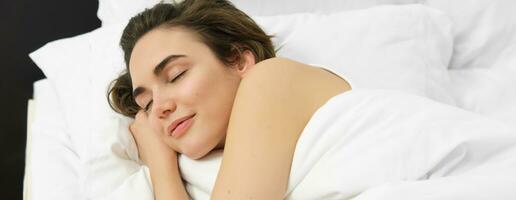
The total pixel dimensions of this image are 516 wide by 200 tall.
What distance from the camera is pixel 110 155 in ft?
3.27

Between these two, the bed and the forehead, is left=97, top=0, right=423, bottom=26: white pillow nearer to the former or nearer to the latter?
the bed

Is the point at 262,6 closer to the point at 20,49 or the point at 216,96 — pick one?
the point at 216,96

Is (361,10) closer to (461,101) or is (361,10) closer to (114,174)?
(461,101)

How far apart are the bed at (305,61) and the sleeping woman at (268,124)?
0.08 m

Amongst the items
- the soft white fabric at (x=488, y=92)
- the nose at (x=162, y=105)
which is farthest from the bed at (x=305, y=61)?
the nose at (x=162, y=105)

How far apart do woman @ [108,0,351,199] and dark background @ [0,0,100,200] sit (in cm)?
40

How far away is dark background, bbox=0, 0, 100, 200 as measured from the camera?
1.37m

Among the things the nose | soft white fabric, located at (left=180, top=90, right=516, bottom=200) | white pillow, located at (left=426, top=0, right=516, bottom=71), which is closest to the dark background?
the nose

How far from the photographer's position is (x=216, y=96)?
921 millimetres

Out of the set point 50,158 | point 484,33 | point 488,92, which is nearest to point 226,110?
point 50,158

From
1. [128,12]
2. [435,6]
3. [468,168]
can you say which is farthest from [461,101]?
[128,12]

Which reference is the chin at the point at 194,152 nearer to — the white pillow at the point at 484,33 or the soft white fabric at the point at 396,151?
the soft white fabric at the point at 396,151

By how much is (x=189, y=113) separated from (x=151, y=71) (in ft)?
0.36

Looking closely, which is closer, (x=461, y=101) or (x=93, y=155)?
(x=93, y=155)
